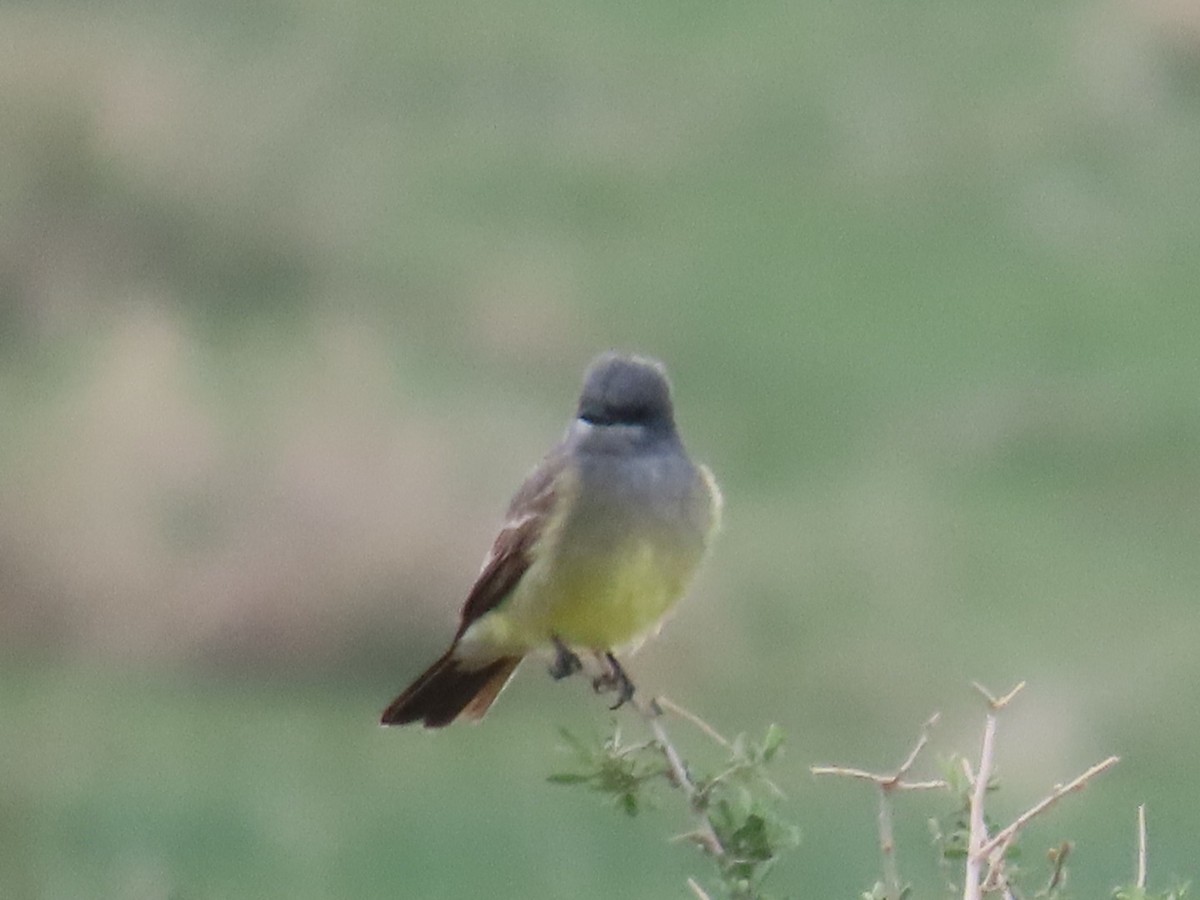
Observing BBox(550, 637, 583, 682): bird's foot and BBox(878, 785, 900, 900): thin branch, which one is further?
BBox(550, 637, 583, 682): bird's foot

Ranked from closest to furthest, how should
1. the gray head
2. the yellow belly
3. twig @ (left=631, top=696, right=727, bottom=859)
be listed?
twig @ (left=631, top=696, right=727, bottom=859) < the yellow belly < the gray head

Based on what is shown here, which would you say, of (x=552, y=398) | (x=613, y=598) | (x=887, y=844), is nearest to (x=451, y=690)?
(x=613, y=598)

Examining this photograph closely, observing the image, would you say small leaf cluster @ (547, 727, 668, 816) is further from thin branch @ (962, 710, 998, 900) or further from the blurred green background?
the blurred green background

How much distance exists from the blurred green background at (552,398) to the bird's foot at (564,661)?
9.68 ft

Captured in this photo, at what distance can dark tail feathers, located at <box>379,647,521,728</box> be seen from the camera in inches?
289

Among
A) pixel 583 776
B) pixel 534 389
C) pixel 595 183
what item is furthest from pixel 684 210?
pixel 583 776

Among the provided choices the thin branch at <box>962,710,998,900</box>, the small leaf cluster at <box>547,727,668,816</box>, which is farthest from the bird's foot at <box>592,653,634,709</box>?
the thin branch at <box>962,710,998,900</box>

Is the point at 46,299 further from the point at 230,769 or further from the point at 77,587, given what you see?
the point at 230,769

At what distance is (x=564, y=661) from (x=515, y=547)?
0.69 feet

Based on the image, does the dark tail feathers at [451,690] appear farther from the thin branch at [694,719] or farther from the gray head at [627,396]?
the thin branch at [694,719]

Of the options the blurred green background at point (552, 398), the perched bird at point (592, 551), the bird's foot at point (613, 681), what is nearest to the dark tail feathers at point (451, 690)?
the perched bird at point (592, 551)

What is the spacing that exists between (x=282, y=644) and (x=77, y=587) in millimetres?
1065

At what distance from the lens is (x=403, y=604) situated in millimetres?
16922

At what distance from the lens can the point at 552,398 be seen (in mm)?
19984
